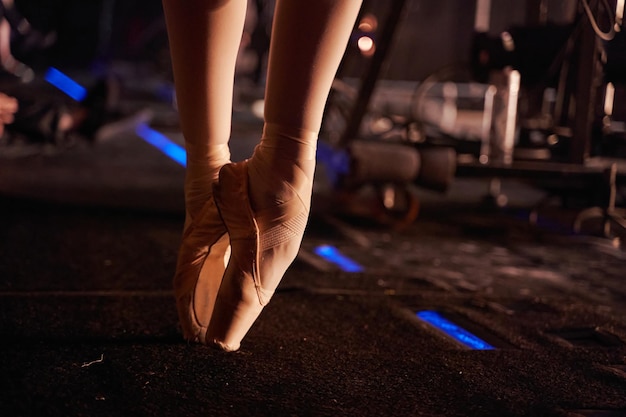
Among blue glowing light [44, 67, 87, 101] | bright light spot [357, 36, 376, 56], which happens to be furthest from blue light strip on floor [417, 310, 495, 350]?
blue glowing light [44, 67, 87, 101]

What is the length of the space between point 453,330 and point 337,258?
596 mm

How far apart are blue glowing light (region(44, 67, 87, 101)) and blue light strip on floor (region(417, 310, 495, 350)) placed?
4.53 meters

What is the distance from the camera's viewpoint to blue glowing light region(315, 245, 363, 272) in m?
1.74

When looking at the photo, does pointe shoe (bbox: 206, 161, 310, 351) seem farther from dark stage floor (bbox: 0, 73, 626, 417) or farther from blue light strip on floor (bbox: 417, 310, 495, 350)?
blue light strip on floor (bbox: 417, 310, 495, 350)

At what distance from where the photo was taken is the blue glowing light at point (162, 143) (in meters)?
3.78

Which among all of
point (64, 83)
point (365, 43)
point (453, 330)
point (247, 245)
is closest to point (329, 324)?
point (453, 330)

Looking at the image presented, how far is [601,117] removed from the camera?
2617 mm

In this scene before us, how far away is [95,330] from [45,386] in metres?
0.25

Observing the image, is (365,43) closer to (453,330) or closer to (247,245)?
(453,330)

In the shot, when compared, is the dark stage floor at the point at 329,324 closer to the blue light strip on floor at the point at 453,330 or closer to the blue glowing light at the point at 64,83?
the blue light strip on floor at the point at 453,330

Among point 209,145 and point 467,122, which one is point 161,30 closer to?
point 467,122

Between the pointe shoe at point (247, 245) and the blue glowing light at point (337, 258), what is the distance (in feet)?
2.24

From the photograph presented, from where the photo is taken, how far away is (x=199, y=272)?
1094 mm

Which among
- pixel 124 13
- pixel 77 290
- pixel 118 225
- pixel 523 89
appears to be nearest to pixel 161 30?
pixel 124 13
